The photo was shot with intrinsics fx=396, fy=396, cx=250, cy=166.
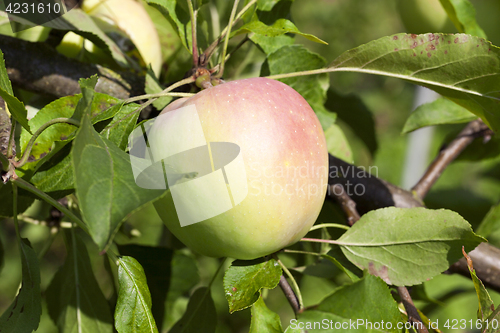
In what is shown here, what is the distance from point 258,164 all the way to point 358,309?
0.14 m

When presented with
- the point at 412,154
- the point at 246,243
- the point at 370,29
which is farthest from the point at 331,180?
the point at 370,29

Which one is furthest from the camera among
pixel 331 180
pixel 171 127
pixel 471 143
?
pixel 471 143

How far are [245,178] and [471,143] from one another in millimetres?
564

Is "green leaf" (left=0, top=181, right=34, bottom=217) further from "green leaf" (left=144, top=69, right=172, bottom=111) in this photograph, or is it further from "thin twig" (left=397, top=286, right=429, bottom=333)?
"thin twig" (left=397, top=286, right=429, bottom=333)

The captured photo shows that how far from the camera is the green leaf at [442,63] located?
1.28 feet

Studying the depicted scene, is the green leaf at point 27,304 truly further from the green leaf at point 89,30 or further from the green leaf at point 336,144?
the green leaf at point 336,144

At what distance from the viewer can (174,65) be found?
607 mm

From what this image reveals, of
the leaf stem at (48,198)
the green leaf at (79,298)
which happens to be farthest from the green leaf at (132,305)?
the green leaf at (79,298)

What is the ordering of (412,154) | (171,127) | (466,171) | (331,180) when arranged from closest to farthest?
1. (171,127)
2. (331,180)
3. (412,154)
4. (466,171)

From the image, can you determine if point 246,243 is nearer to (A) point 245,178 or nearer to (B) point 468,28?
(A) point 245,178

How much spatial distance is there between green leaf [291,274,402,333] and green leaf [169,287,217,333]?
16 centimetres

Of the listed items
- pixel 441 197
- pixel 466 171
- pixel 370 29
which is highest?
pixel 441 197

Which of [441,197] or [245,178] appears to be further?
[441,197]

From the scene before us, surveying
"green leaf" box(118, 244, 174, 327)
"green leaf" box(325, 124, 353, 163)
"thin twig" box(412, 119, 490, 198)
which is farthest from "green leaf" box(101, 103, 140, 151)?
"thin twig" box(412, 119, 490, 198)
